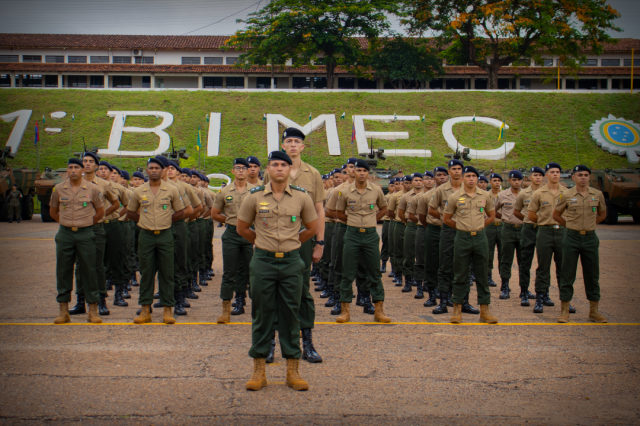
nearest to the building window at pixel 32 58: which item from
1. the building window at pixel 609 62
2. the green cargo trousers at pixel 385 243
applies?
the green cargo trousers at pixel 385 243

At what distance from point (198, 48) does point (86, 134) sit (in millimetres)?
20849

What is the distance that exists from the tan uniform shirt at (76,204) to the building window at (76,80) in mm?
46934

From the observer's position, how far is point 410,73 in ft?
141

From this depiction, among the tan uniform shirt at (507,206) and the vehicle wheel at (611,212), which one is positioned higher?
the tan uniform shirt at (507,206)

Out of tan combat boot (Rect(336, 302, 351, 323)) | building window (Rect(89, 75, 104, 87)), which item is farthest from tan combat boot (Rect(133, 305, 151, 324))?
building window (Rect(89, 75, 104, 87))

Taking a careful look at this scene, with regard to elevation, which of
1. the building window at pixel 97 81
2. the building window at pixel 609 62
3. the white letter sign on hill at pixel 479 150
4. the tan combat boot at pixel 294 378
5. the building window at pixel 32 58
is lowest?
the tan combat boot at pixel 294 378

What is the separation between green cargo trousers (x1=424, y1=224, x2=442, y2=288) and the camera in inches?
369

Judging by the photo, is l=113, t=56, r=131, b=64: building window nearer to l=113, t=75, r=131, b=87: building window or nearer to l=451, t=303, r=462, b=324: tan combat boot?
l=113, t=75, r=131, b=87: building window

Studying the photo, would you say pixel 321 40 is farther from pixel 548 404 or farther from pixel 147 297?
pixel 548 404

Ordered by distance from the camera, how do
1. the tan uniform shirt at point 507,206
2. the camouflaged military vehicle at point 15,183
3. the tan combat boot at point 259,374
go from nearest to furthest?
the tan combat boot at point 259,374
the tan uniform shirt at point 507,206
the camouflaged military vehicle at point 15,183

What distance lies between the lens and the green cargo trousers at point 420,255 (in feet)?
32.9

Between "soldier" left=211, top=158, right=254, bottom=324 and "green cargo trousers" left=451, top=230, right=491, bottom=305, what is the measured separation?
2887 mm

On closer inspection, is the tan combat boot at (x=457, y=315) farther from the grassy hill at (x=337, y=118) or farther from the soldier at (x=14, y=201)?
the grassy hill at (x=337, y=118)

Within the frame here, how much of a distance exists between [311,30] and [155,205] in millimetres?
36718
